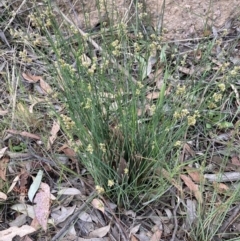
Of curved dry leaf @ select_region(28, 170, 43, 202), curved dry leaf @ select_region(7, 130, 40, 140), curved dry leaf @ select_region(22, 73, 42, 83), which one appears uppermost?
curved dry leaf @ select_region(22, 73, 42, 83)

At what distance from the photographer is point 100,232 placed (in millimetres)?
1528

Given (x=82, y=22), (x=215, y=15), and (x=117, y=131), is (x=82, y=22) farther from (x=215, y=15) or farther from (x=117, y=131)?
(x=117, y=131)

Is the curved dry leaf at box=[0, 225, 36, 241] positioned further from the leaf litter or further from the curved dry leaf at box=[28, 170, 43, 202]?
the curved dry leaf at box=[28, 170, 43, 202]

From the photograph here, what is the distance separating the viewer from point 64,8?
2.30m

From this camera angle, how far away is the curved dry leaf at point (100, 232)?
60.0 inches

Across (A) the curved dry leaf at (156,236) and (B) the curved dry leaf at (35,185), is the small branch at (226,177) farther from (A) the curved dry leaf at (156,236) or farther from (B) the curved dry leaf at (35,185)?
(B) the curved dry leaf at (35,185)

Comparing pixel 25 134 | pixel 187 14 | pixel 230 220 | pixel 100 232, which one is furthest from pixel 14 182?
pixel 187 14

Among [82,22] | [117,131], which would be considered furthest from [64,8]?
[117,131]

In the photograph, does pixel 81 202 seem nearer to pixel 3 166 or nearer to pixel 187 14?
pixel 3 166

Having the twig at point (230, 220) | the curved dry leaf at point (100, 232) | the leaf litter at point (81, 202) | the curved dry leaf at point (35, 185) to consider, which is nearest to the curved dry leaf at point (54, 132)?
the leaf litter at point (81, 202)

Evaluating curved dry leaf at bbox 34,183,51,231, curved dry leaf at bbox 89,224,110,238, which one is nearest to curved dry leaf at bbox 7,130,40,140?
curved dry leaf at bbox 34,183,51,231

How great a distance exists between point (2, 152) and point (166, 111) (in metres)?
0.67

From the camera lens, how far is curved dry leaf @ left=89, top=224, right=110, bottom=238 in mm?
1523

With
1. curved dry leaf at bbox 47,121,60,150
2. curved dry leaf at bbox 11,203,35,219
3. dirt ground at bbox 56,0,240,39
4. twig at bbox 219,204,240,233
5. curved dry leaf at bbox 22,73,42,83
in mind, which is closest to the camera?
twig at bbox 219,204,240,233
